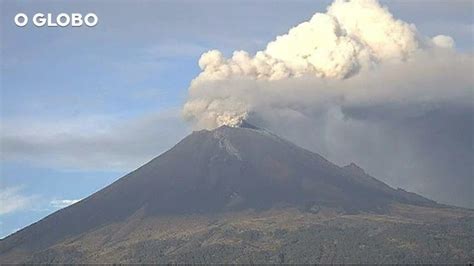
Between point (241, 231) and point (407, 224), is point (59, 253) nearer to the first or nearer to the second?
point (241, 231)

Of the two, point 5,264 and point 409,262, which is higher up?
point 5,264

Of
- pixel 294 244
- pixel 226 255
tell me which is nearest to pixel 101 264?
pixel 226 255

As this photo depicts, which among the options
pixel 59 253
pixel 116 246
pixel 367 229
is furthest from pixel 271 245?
pixel 59 253

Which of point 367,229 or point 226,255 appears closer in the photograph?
point 226,255

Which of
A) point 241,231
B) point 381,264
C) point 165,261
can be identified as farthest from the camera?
point 241,231

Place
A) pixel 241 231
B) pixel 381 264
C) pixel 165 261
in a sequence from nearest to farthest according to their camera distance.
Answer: pixel 381 264 → pixel 165 261 → pixel 241 231

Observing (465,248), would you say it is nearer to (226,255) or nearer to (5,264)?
(226,255)

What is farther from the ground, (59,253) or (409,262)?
(59,253)

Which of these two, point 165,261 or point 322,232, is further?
point 322,232

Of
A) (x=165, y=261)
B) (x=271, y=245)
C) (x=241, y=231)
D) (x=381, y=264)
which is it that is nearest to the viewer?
(x=381, y=264)
